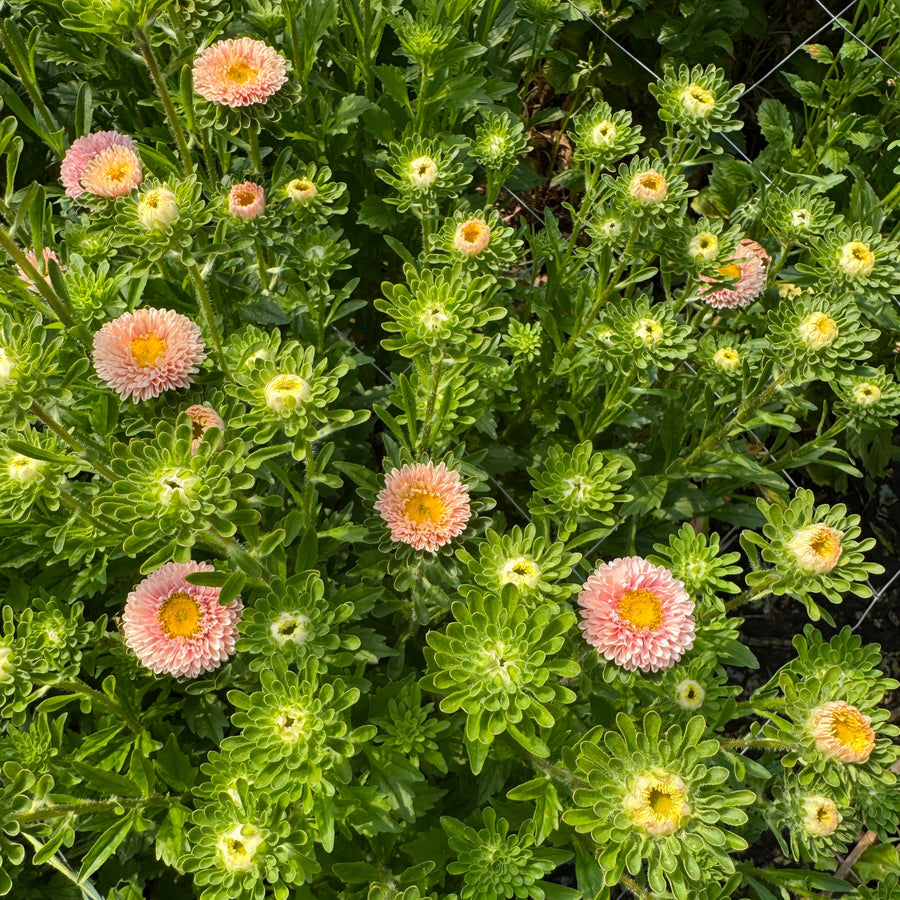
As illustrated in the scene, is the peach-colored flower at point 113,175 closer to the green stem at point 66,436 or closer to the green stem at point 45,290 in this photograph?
the green stem at point 45,290

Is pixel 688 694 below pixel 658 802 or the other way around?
below

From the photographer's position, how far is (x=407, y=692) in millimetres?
1932

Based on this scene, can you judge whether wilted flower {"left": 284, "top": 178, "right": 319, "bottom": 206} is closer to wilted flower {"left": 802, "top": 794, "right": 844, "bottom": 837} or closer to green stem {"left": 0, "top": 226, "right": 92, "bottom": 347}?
green stem {"left": 0, "top": 226, "right": 92, "bottom": 347}

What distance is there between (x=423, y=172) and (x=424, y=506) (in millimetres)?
834

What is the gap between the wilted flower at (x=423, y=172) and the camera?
2.19 meters

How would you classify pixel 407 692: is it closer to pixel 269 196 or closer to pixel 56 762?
pixel 56 762

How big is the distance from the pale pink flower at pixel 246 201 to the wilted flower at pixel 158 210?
A: 304mm

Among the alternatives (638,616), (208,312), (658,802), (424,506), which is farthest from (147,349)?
(658,802)

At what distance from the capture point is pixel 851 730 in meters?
1.68

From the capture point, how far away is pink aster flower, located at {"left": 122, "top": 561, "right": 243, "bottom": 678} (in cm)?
182

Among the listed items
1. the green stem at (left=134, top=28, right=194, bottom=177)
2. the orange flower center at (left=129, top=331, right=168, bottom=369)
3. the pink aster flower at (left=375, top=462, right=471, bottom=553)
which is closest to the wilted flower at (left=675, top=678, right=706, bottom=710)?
the pink aster flower at (left=375, top=462, right=471, bottom=553)

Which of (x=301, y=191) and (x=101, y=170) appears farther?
(x=301, y=191)

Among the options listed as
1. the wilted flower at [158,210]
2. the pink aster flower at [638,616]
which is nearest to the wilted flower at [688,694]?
the pink aster flower at [638,616]

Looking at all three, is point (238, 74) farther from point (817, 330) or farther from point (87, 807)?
point (87, 807)
